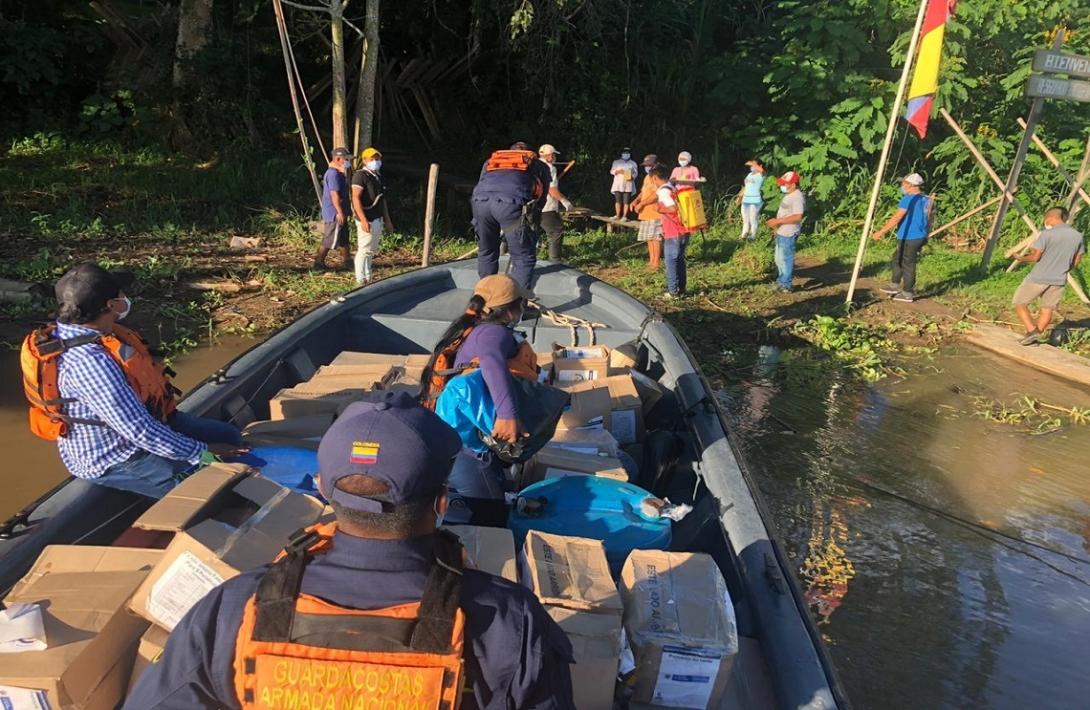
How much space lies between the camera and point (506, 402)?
11.1 ft

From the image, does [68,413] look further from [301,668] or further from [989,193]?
[989,193]

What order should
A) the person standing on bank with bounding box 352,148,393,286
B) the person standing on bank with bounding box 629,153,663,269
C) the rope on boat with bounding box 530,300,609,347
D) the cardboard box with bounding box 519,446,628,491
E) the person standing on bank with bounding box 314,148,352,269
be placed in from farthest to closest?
the person standing on bank with bounding box 629,153,663,269
the person standing on bank with bounding box 314,148,352,269
the person standing on bank with bounding box 352,148,393,286
the rope on boat with bounding box 530,300,609,347
the cardboard box with bounding box 519,446,628,491

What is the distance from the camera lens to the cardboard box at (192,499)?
252 centimetres

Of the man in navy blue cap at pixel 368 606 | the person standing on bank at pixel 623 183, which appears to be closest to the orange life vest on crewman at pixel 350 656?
the man in navy blue cap at pixel 368 606

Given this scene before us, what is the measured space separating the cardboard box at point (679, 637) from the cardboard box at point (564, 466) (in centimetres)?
121

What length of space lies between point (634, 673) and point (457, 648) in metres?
1.08

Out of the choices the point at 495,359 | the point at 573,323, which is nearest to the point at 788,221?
the point at 573,323

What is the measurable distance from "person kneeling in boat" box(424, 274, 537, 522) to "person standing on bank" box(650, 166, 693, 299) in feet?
19.5

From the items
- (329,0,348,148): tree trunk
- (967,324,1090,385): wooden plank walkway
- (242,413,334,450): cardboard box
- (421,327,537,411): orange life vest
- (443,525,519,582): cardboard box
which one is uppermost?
(329,0,348,148): tree trunk

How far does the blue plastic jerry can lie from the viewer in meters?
3.28

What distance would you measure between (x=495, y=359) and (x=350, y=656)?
203 centimetres

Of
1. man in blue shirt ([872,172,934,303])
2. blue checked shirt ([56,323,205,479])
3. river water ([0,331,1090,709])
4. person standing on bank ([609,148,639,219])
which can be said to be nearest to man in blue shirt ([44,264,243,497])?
blue checked shirt ([56,323,205,479])

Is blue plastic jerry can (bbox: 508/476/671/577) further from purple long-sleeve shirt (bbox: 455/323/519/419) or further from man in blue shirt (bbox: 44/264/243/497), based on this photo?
man in blue shirt (bbox: 44/264/243/497)

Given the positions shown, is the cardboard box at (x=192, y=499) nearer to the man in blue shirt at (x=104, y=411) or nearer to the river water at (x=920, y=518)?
the man in blue shirt at (x=104, y=411)
